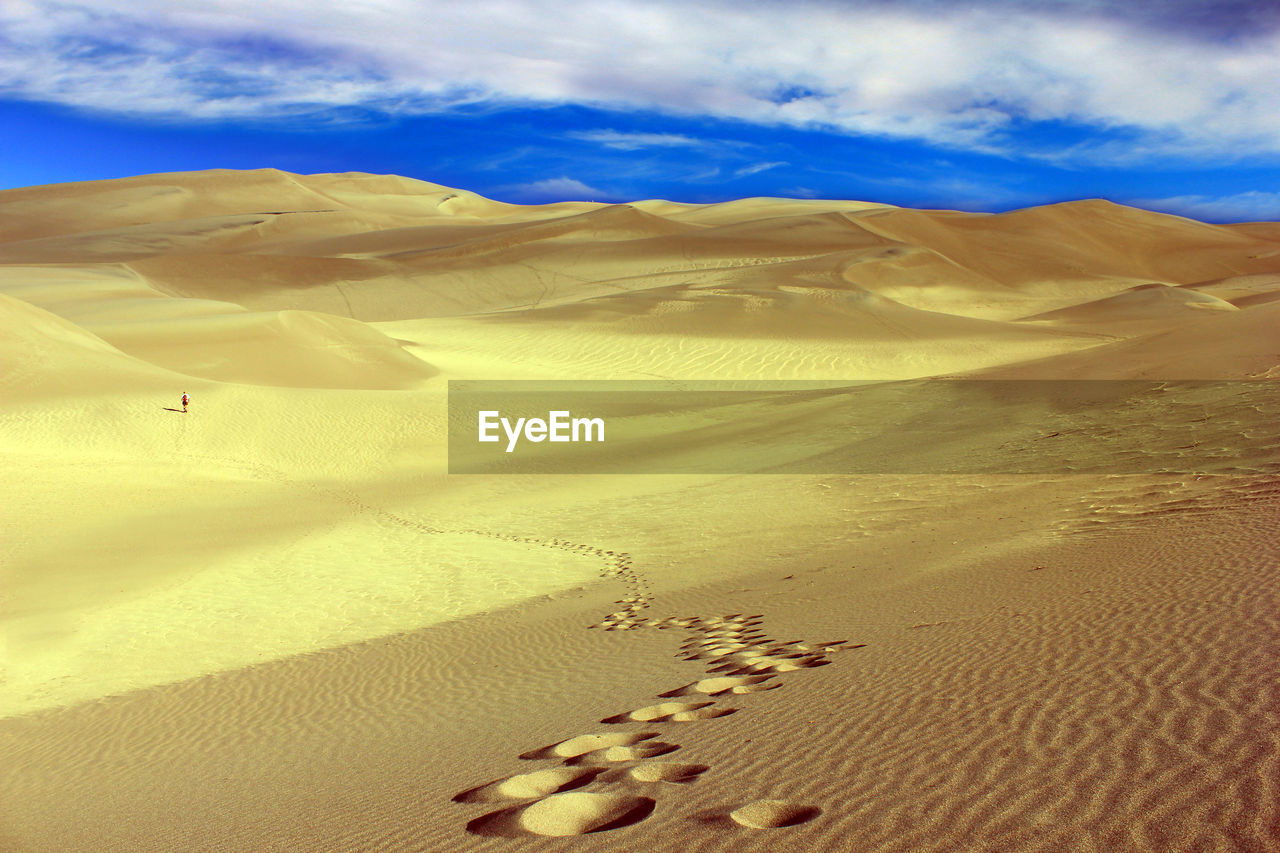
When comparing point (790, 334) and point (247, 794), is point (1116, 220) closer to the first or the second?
point (790, 334)

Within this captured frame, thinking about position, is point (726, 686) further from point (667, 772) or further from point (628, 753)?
point (667, 772)

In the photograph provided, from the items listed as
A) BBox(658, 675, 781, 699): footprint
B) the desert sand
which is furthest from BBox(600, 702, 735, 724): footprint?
BBox(658, 675, 781, 699): footprint

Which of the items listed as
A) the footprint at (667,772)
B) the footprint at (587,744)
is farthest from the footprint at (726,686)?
the footprint at (667,772)

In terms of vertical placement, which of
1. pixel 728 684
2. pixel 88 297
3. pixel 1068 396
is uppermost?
pixel 88 297

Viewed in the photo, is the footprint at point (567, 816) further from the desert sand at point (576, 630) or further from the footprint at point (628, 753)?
the footprint at point (628, 753)

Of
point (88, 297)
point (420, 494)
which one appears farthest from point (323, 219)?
point (420, 494)
